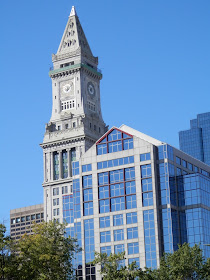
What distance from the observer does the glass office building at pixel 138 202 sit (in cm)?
15350

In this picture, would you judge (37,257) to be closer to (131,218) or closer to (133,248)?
(133,248)

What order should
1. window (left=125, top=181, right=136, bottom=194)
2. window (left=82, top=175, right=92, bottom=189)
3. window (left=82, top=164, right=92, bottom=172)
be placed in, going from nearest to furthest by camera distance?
window (left=125, top=181, right=136, bottom=194)
window (left=82, top=175, right=92, bottom=189)
window (left=82, top=164, right=92, bottom=172)

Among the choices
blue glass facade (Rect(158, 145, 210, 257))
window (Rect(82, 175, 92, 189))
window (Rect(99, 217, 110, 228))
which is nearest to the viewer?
blue glass facade (Rect(158, 145, 210, 257))

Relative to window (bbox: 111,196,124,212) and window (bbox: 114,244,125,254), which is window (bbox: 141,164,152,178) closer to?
window (bbox: 111,196,124,212)

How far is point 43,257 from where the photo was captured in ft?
383

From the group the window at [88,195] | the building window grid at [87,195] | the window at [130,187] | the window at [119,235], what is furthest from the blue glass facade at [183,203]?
the building window grid at [87,195]

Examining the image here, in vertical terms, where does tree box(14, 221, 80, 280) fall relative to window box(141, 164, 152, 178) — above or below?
below

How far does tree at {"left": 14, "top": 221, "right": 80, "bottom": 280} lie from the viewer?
11769 centimetres

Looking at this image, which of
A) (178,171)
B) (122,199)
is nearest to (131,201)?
(122,199)

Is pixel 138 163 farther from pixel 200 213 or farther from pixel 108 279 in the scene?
pixel 108 279

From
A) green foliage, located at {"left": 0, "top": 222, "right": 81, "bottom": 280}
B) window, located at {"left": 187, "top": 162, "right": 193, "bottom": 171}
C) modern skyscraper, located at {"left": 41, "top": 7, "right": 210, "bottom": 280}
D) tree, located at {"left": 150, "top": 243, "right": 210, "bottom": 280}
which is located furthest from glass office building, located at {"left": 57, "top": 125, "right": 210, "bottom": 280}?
green foliage, located at {"left": 0, "top": 222, "right": 81, "bottom": 280}

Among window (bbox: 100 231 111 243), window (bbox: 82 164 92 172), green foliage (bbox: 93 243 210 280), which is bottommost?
green foliage (bbox: 93 243 210 280)

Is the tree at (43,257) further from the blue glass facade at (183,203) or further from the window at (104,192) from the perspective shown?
the window at (104,192)

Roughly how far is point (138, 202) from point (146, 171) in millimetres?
6646
